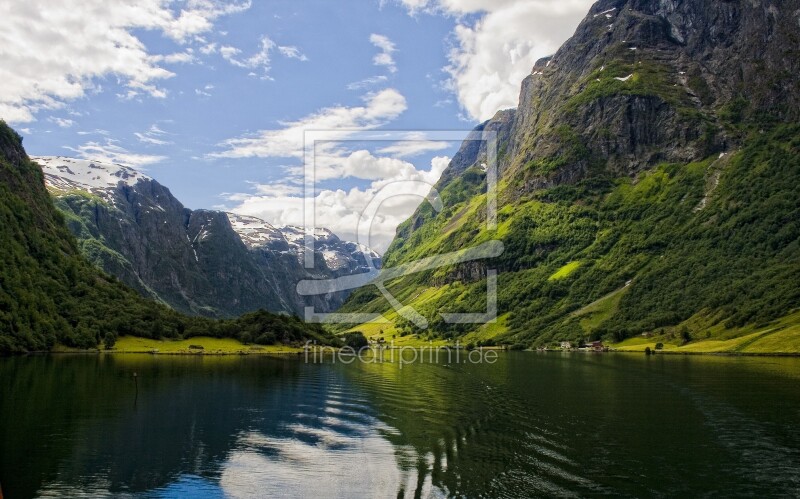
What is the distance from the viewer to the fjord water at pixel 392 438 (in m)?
45.8

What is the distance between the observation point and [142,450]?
184ft

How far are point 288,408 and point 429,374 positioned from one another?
6166cm

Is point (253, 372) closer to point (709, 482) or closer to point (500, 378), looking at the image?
point (500, 378)

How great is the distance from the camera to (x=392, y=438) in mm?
64188

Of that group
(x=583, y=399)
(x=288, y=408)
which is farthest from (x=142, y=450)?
(x=583, y=399)

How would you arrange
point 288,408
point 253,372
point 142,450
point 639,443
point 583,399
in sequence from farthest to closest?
point 253,372, point 583,399, point 288,408, point 639,443, point 142,450

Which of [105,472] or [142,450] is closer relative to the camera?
[105,472]

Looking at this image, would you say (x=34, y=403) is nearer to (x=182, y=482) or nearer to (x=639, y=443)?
(x=182, y=482)

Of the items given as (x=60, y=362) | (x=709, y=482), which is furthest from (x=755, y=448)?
(x=60, y=362)

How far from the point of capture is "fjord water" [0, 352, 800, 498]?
45.8m

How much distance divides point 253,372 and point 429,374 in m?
42.9

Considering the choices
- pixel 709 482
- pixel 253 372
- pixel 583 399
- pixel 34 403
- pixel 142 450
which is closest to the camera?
pixel 709 482

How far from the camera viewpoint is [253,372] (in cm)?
14238

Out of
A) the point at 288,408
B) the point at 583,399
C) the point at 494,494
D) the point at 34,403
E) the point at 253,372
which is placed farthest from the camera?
the point at 253,372
